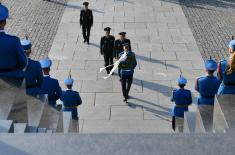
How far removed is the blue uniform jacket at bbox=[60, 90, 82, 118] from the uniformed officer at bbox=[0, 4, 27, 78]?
2.96 meters

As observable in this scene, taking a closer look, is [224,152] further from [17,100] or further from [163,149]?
[17,100]

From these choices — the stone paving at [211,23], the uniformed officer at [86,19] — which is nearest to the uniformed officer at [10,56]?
the uniformed officer at [86,19]

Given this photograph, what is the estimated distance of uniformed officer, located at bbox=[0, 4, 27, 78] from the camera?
23.5ft

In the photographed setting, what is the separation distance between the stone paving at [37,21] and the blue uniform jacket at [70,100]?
5.14 m

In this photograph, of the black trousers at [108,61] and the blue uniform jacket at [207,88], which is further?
the black trousers at [108,61]

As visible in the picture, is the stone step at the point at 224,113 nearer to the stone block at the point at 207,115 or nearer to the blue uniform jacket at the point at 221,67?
the stone block at the point at 207,115

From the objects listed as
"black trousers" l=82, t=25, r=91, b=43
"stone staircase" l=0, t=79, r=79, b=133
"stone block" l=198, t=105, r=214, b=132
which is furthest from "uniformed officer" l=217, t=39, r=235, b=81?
"black trousers" l=82, t=25, r=91, b=43

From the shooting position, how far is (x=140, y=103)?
41.8ft

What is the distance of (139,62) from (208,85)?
6.03m

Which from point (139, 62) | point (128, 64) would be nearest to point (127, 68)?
point (128, 64)

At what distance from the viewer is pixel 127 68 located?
40.6ft

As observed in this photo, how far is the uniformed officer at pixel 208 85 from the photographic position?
9172 millimetres

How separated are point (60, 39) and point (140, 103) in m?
5.22

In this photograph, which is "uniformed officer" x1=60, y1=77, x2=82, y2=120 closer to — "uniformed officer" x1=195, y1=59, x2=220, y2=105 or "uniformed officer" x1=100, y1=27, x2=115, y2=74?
"uniformed officer" x1=195, y1=59, x2=220, y2=105
